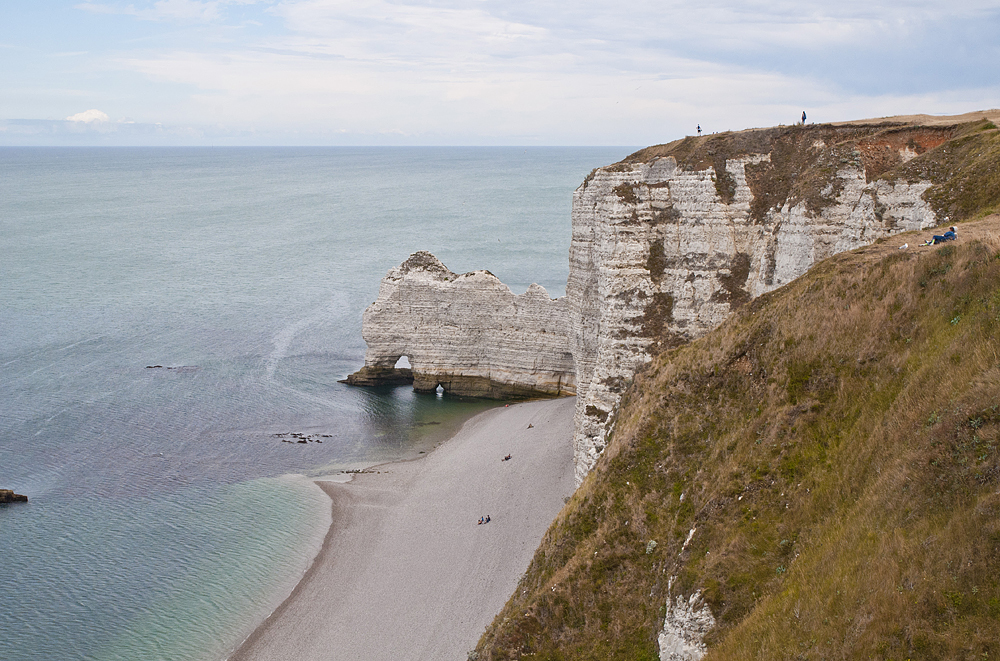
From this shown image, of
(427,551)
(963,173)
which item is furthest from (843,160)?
(427,551)

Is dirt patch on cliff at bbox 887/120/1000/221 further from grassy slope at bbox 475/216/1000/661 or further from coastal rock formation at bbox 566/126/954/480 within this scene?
grassy slope at bbox 475/216/1000/661

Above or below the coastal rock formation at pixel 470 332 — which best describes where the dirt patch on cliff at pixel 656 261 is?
above

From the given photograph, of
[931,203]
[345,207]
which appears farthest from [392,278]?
[345,207]

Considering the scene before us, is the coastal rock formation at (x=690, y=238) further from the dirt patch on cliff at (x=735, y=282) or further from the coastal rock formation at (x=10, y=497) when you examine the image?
the coastal rock formation at (x=10, y=497)

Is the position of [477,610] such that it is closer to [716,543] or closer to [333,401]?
[716,543]

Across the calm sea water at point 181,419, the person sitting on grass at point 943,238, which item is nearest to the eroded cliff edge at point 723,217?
the person sitting on grass at point 943,238

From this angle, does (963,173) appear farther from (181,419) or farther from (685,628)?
(181,419)

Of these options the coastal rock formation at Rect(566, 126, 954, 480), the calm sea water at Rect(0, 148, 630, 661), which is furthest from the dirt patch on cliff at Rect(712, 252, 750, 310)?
the calm sea water at Rect(0, 148, 630, 661)
